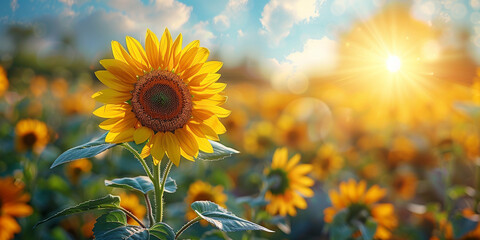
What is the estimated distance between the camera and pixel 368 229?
1743 millimetres

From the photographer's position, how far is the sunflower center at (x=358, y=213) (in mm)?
1900

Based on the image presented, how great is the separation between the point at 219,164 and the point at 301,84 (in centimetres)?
310

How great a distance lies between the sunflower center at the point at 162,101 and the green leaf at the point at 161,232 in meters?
0.28

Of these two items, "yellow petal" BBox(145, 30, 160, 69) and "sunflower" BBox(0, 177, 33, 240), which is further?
"sunflower" BBox(0, 177, 33, 240)

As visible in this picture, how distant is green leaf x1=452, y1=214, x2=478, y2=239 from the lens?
72.9 inches

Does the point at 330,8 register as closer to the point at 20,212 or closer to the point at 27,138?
the point at 20,212

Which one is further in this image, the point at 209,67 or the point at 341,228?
the point at 341,228

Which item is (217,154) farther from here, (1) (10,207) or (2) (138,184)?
(1) (10,207)

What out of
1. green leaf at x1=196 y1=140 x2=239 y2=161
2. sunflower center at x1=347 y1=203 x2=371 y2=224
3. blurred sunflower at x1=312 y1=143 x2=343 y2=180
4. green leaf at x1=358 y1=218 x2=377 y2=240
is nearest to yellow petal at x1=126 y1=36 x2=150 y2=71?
green leaf at x1=196 y1=140 x2=239 y2=161

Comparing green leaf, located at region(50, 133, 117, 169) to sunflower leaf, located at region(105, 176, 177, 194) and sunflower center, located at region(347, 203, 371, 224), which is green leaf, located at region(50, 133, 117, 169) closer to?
sunflower leaf, located at region(105, 176, 177, 194)

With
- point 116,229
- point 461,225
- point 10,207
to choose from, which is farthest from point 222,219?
point 10,207

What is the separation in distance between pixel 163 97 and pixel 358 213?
1.32m

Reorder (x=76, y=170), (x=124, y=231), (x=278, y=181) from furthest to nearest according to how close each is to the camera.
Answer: (x=76, y=170) < (x=278, y=181) < (x=124, y=231)

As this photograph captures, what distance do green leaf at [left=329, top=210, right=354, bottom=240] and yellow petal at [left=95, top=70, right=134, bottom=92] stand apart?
3.93 ft
